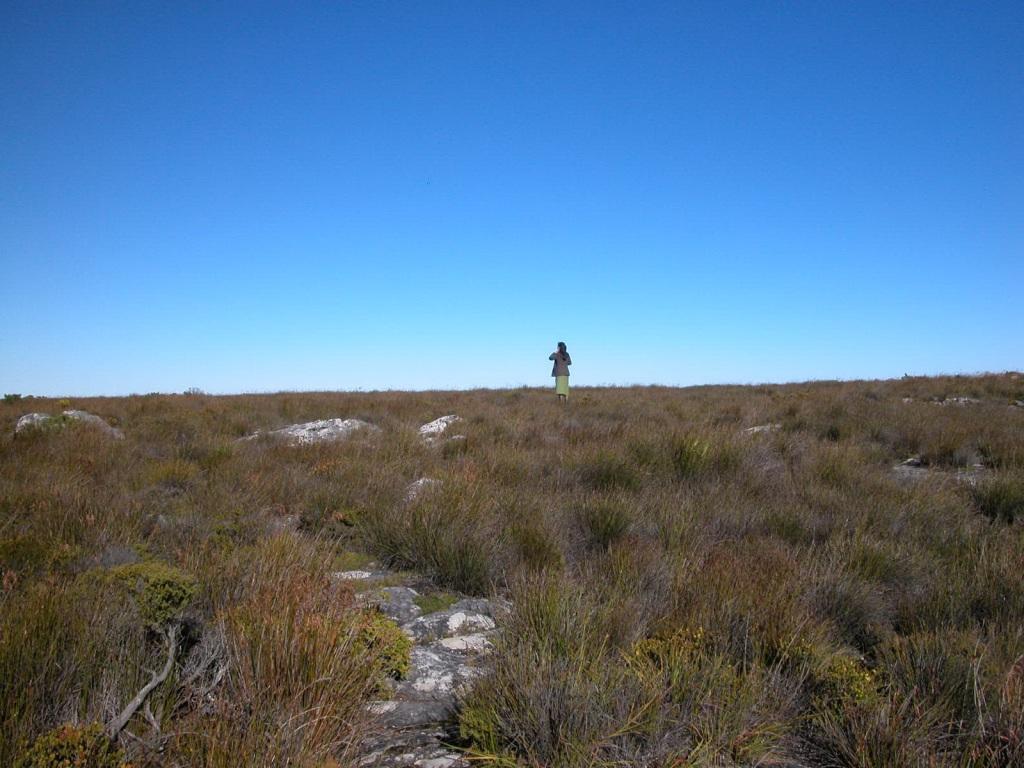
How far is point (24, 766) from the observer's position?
5.55 feet

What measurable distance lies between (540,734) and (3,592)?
255 cm

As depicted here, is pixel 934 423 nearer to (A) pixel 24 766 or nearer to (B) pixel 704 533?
(B) pixel 704 533

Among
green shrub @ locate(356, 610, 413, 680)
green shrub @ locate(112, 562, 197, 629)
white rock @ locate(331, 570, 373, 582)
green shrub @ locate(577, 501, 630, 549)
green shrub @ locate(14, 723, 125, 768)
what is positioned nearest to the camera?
green shrub @ locate(14, 723, 125, 768)

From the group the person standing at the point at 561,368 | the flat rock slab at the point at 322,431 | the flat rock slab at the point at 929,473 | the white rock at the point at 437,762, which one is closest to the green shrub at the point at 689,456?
the flat rock slab at the point at 929,473

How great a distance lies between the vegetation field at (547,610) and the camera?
6.77ft

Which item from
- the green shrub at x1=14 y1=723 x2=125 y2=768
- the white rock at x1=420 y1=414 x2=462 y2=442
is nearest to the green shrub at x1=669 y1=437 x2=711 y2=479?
the white rock at x1=420 y1=414 x2=462 y2=442

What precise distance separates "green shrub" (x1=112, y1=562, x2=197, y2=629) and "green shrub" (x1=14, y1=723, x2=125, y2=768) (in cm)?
89

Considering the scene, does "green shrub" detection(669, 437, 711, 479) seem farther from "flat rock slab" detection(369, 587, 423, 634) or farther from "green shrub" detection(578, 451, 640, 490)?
"flat rock slab" detection(369, 587, 423, 634)

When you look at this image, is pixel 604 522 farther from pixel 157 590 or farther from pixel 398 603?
pixel 157 590

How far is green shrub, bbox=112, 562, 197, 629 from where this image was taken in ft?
8.82

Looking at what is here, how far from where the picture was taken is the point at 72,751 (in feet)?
5.63

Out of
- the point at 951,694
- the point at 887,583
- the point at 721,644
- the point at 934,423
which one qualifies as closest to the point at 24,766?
the point at 721,644

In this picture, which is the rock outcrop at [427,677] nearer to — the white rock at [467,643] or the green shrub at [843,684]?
the white rock at [467,643]

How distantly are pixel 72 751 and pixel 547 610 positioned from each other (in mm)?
1757
